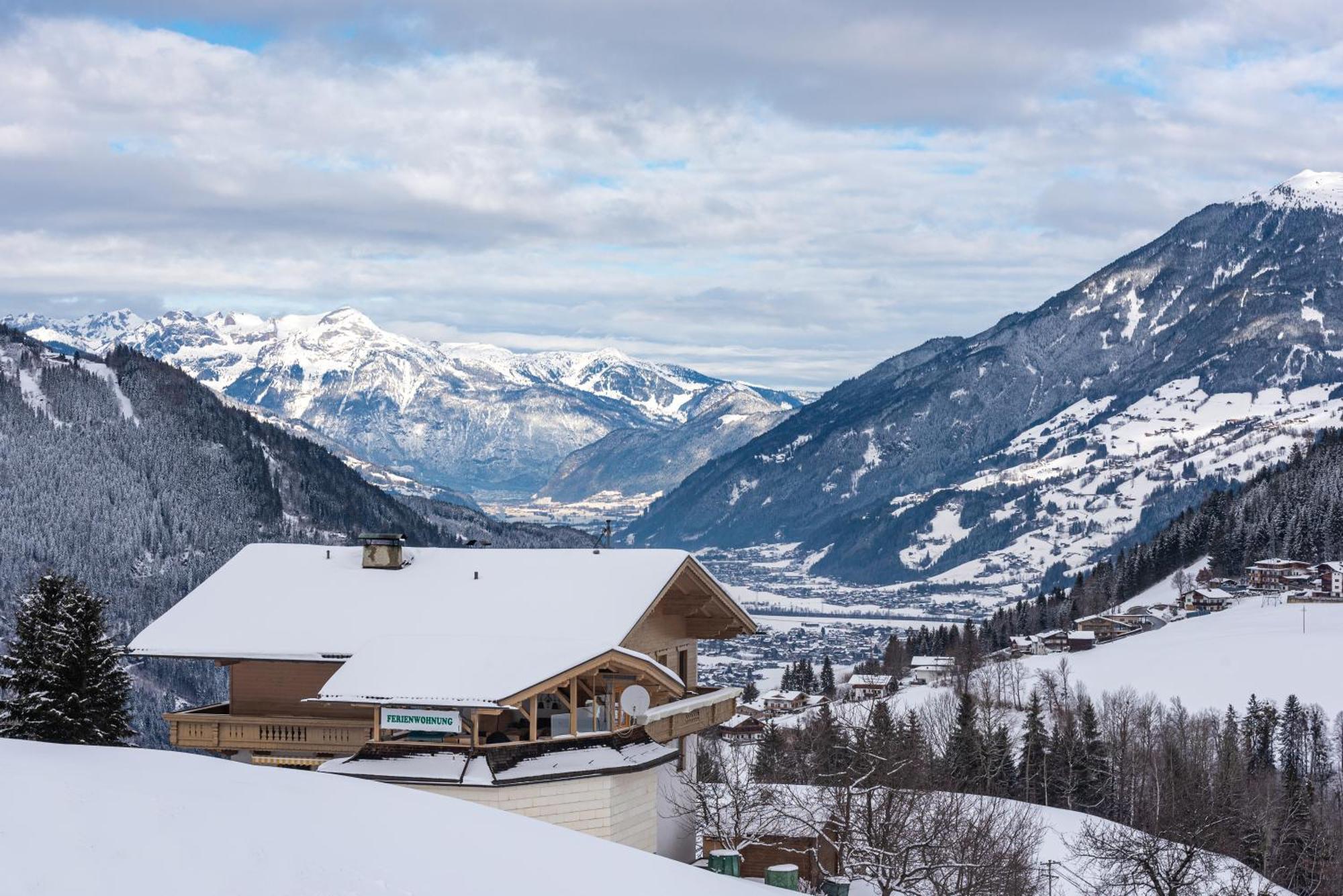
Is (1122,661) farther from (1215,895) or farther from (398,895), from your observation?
(398,895)

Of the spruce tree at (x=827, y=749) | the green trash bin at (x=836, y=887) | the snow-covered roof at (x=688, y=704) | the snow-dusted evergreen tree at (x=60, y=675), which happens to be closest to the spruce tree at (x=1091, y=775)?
the spruce tree at (x=827, y=749)

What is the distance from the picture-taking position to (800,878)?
125 ft

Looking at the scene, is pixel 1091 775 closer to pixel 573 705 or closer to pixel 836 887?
pixel 836 887

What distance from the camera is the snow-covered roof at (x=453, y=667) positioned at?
110 feet

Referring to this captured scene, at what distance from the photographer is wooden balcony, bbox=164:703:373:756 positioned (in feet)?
125

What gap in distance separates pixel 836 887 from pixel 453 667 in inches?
422

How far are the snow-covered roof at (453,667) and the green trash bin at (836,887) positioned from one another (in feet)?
23.5

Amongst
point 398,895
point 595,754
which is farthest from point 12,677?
point 398,895

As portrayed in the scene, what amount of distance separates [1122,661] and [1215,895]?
141694mm

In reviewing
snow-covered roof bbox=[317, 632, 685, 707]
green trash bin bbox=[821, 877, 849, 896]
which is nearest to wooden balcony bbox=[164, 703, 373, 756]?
snow-covered roof bbox=[317, 632, 685, 707]

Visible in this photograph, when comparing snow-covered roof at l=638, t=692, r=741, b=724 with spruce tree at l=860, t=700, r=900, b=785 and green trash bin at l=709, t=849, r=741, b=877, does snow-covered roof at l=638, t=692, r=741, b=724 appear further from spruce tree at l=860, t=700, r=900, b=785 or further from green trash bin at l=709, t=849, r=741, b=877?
spruce tree at l=860, t=700, r=900, b=785

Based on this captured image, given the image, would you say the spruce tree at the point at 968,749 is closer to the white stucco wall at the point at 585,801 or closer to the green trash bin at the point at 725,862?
the white stucco wall at the point at 585,801

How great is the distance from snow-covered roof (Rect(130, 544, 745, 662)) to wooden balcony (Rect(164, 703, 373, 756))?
1.80m

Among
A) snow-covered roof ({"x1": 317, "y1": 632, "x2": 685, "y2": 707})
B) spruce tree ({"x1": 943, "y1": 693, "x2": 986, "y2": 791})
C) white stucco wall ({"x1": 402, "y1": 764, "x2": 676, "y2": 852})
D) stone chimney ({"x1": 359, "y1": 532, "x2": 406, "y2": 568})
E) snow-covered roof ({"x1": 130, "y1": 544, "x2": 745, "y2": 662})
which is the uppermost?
stone chimney ({"x1": 359, "y1": 532, "x2": 406, "y2": 568})
